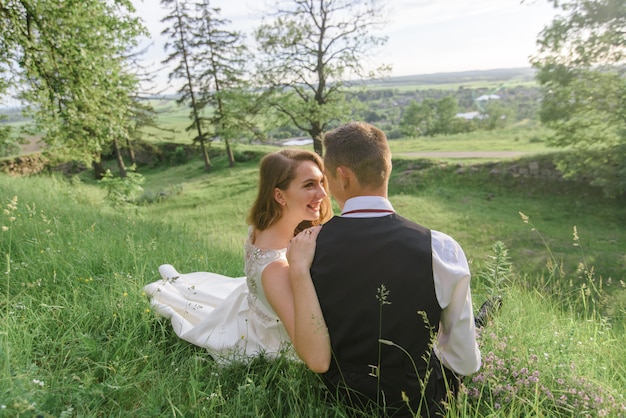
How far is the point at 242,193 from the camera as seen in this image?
70.8 ft

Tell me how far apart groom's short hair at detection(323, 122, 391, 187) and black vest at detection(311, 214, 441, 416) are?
23 cm

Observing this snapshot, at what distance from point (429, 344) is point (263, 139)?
27317mm

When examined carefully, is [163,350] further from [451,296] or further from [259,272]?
[451,296]

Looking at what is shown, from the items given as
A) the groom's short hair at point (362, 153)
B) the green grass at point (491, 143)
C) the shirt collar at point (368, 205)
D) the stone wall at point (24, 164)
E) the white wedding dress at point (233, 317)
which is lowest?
the green grass at point (491, 143)

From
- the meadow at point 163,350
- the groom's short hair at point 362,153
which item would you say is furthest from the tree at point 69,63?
the groom's short hair at point 362,153

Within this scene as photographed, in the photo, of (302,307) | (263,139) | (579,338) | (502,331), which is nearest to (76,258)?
(302,307)

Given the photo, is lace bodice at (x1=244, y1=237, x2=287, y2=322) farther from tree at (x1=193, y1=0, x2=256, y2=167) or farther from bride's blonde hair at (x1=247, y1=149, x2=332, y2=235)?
tree at (x1=193, y1=0, x2=256, y2=167)

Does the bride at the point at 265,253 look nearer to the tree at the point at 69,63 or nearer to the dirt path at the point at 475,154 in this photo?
the tree at the point at 69,63

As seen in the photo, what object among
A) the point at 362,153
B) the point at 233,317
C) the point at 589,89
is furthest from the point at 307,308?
the point at 589,89

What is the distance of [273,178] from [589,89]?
1427cm

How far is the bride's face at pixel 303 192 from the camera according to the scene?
277cm

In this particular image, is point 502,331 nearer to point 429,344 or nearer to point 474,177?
point 429,344

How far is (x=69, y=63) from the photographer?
8.91m

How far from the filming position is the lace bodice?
102 inches
